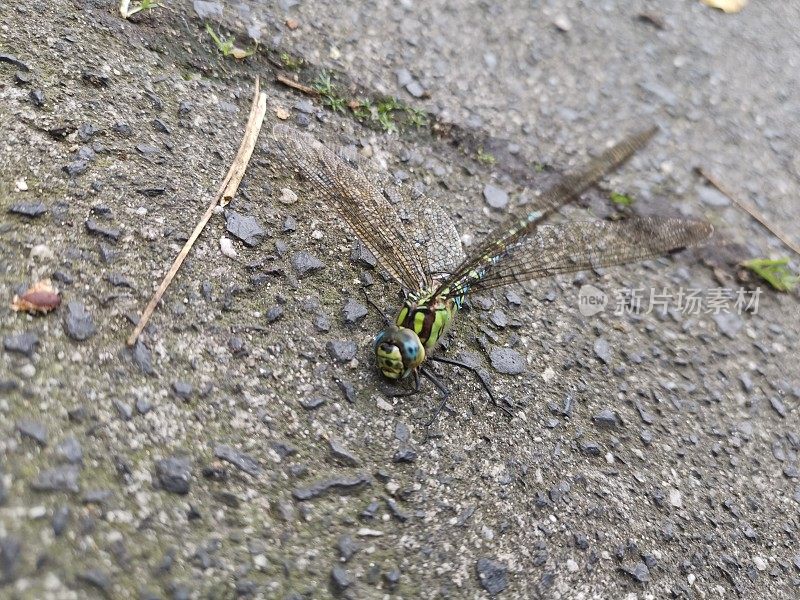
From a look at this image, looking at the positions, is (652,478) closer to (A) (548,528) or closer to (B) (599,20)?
(A) (548,528)

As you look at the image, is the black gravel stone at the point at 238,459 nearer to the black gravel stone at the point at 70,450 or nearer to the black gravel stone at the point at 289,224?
the black gravel stone at the point at 70,450

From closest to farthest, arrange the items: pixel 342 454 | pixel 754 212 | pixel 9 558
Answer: pixel 9 558
pixel 342 454
pixel 754 212

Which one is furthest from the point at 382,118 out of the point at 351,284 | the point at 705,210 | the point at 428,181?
the point at 705,210

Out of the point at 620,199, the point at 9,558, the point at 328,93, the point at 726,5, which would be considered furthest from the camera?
the point at 726,5

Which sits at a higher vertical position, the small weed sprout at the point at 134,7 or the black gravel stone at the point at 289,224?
the small weed sprout at the point at 134,7

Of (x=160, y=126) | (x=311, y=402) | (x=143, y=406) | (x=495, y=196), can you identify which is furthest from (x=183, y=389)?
(x=495, y=196)

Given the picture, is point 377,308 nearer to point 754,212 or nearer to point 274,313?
point 274,313

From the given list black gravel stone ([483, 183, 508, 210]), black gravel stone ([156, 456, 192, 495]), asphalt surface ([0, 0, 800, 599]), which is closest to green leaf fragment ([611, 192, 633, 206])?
asphalt surface ([0, 0, 800, 599])

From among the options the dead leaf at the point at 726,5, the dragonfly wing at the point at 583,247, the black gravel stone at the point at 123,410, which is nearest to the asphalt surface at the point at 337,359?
the black gravel stone at the point at 123,410
